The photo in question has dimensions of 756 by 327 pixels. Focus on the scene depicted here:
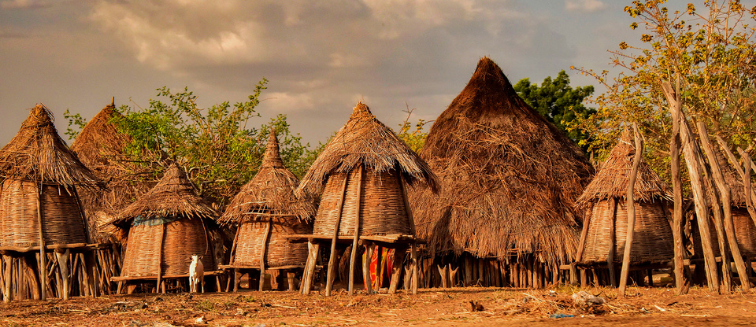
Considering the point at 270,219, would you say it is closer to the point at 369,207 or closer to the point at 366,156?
the point at 369,207

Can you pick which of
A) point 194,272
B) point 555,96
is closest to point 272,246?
point 194,272

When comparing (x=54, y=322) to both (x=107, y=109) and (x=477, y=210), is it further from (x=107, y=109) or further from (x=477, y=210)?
(x=107, y=109)

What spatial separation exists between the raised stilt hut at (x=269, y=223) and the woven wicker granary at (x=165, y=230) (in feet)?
2.55

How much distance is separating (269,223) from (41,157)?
18.3 ft

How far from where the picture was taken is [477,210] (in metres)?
17.9

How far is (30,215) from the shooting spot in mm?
12664

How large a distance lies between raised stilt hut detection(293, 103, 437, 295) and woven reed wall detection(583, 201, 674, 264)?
5.20m

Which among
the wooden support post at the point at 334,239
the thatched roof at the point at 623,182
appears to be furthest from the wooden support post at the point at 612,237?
the wooden support post at the point at 334,239

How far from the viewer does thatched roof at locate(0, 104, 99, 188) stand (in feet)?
41.2

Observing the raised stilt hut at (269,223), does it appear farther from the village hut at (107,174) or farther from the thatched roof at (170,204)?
the village hut at (107,174)

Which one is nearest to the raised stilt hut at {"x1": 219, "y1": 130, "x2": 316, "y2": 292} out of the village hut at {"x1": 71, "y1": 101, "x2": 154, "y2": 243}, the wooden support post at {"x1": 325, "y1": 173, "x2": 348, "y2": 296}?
the village hut at {"x1": 71, "y1": 101, "x2": 154, "y2": 243}

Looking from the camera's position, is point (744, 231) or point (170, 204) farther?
point (744, 231)

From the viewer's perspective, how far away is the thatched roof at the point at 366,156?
12414 mm

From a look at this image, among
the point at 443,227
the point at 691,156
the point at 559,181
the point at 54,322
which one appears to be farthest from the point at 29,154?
the point at 559,181
